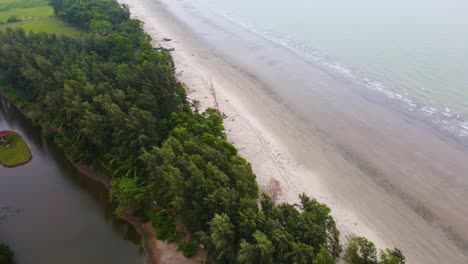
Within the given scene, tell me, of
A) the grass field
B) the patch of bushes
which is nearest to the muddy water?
the patch of bushes

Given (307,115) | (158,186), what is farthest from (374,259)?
(307,115)

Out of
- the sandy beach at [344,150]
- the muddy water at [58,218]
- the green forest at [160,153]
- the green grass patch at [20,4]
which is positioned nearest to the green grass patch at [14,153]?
the muddy water at [58,218]

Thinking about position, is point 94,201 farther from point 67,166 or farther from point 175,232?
point 175,232

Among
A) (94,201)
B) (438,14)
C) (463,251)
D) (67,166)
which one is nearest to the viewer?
(463,251)

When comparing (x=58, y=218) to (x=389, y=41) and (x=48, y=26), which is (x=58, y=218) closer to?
(x=389, y=41)

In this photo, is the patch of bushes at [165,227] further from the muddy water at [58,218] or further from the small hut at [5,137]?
the small hut at [5,137]

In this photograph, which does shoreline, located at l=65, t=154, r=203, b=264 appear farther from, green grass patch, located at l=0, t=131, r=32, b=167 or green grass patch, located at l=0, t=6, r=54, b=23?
green grass patch, located at l=0, t=6, r=54, b=23

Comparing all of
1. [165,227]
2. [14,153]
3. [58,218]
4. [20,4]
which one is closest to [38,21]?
[20,4]

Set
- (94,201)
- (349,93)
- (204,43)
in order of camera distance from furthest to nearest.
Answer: (204,43)
(349,93)
(94,201)
